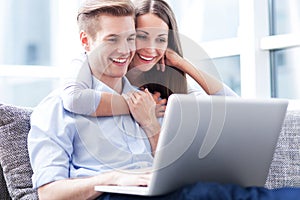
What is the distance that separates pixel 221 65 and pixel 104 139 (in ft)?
4.77

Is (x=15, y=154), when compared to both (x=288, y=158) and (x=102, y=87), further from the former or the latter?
(x=288, y=158)

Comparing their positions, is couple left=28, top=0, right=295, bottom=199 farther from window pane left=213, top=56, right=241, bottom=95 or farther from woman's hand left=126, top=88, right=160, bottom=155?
window pane left=213, top=56, right=241, bottom=95

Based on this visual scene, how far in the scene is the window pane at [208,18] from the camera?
2.93 meters

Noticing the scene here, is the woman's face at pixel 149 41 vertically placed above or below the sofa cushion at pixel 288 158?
above

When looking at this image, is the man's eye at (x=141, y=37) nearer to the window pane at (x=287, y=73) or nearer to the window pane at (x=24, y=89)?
the window pane at (x=287, y=73)

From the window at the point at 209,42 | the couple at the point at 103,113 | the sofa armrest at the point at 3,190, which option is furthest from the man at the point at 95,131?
the window at the point at 209,42

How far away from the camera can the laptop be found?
1234 millimetres

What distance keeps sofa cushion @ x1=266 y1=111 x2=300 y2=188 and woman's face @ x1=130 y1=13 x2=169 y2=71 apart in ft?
1.50

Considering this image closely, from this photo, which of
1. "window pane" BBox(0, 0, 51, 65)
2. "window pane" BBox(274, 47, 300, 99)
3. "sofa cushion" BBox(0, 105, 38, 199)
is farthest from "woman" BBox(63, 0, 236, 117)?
"window pane" BBox(0, 0, 51, 65)

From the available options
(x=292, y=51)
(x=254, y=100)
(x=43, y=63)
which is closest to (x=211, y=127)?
(x=254, y=100)

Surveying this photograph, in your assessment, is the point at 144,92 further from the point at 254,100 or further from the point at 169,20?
the point at 254,100

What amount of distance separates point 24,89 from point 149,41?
4.76 ft

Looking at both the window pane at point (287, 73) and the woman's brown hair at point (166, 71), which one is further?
the window pane at point (287, 73)

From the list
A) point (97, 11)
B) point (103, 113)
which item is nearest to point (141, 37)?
point (97, 11)
